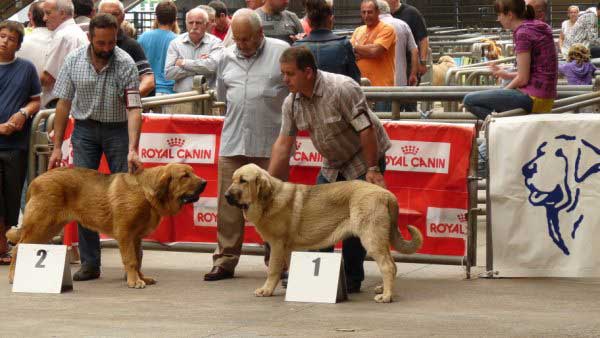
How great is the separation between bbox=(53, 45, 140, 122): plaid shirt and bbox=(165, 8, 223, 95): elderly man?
12.7ft

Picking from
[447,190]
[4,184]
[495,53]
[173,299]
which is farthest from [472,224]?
[495,53]

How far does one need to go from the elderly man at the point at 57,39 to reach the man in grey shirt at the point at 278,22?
1.64 meters

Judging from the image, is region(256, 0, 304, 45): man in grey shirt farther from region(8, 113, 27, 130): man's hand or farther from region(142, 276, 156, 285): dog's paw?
region(142, 276, 156, 285): dog's paw

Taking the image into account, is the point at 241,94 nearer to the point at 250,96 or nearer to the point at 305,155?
the point at 250,96

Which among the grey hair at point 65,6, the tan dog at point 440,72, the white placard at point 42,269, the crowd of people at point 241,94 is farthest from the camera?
the tan dog at point 440,72

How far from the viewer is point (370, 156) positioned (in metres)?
9.48

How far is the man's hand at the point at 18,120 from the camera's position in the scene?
11.6m

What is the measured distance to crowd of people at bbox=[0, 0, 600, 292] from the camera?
9617 millimetres

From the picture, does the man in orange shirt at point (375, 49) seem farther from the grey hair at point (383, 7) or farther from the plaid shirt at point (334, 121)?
the plaid shirt at point (334, 121)

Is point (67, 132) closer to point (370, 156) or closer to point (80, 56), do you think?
point (80, 56)

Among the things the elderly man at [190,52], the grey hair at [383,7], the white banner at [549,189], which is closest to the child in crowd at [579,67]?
the grey hair at [383,7]

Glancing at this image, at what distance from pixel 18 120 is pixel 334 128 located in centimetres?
324

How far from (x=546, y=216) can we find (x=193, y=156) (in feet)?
9.39

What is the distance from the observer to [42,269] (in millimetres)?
10047
